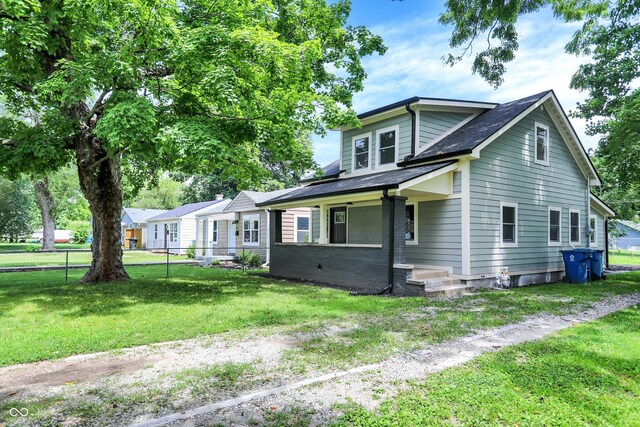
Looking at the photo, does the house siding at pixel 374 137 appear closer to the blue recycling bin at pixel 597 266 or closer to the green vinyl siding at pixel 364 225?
the green vinyl siding at pixel 364 225

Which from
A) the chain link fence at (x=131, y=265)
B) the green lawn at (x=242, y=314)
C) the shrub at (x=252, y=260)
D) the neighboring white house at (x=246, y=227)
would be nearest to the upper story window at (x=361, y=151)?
the green lawn at (x=242, y=314)

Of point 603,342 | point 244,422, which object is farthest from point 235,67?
point 603,342

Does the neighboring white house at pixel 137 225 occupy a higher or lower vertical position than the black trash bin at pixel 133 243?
higher

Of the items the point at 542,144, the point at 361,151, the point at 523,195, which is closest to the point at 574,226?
the point at 542,144

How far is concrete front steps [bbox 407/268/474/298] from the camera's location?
30.6ft

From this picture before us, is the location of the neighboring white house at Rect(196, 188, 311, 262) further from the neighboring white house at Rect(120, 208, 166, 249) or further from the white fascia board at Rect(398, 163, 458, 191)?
the neighboring white house at Rect(120, 208, 166, 249)

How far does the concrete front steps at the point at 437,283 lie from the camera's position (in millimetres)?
9328

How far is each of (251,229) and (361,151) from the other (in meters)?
A: 9.38

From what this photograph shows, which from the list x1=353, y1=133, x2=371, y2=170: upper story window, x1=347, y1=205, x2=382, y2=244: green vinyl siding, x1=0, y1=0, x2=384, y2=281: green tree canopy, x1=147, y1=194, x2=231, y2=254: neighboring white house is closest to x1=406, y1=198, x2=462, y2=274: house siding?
x1=347, y1=205, x2=382, y2=244: green vinyl siding

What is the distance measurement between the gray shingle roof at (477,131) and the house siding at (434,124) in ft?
0.87

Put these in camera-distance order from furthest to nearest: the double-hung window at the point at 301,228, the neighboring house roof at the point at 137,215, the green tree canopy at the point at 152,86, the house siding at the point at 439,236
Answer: the neighboring house roof at the point at 137,215 → the double-hung window at the point at 301,228 → the house siding at the point at 439,236 → the green tree canopy at the point at 152,86

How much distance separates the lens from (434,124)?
12641mm

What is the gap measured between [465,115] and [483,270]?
5.74 meters

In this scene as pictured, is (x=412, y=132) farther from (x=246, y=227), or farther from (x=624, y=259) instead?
(x=624, y=259)
